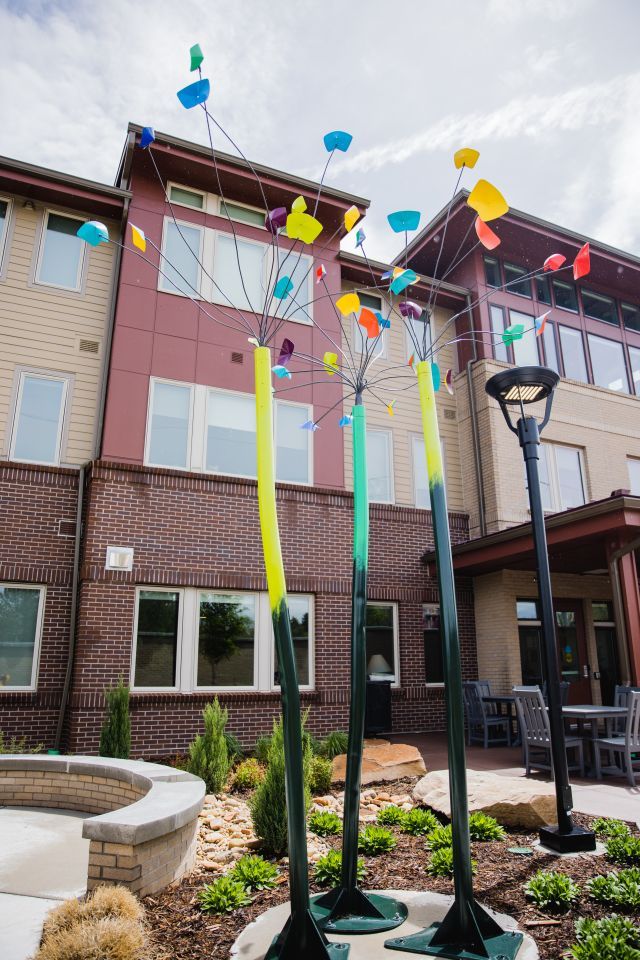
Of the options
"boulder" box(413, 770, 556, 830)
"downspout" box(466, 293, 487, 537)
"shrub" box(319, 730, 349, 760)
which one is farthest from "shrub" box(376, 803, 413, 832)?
"downspout" box(466, 293, 487, 537)

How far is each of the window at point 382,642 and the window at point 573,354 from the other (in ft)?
23.2

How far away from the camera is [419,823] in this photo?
5375mm

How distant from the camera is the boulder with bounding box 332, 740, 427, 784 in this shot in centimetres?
738

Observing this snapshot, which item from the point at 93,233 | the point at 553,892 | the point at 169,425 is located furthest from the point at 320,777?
the point at 169,425

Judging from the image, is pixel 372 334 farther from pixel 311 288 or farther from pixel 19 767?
pixel 311 288

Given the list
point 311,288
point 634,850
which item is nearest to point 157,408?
point 311,288

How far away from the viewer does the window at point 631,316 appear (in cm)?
1655

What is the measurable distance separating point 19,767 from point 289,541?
18.3 ft

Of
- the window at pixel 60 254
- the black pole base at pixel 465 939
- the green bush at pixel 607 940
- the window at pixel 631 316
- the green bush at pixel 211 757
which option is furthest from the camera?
the window at pixel 631 316

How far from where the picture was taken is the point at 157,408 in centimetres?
1091

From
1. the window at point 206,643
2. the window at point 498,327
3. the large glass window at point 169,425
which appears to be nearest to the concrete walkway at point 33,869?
the window at point 206,643

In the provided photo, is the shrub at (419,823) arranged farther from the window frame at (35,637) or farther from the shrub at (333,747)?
the window frame at (35,637)

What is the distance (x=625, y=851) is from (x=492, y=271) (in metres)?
13.0

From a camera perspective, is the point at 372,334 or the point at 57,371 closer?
the point at 372,334
